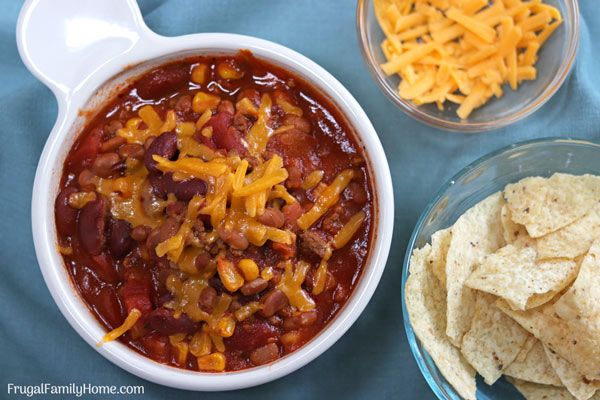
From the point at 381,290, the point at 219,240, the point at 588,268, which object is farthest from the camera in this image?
the point at 381,290

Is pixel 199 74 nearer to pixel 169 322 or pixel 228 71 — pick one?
pixel 228 71

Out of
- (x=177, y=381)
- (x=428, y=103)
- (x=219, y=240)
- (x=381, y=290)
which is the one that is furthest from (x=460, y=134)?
(x=177, y=381)

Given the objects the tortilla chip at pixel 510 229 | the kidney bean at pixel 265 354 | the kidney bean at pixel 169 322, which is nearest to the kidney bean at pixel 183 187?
the kidney bean at pixel 169 322

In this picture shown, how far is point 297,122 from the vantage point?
271cm

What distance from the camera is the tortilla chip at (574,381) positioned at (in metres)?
2.64

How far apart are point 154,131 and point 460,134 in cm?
151

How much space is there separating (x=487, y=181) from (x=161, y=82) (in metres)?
1.63

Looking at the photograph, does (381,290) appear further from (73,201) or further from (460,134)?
(73,201)

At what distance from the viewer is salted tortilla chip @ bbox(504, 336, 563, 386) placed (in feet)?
8.99

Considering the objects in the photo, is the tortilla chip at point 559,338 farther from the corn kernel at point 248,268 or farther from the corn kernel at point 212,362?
the corn kernel at point 212,362

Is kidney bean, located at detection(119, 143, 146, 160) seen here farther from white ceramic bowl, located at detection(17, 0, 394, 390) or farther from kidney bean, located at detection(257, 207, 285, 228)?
kidney bean, located at detection(257, 207, 285, 228)

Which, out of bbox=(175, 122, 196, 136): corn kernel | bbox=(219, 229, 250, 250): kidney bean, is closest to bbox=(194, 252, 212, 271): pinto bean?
bbox=(219, 229, 250, 250): kidney bean

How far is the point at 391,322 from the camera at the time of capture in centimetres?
306

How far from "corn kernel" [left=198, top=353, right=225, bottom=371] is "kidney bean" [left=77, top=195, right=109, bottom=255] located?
2.13 feet
